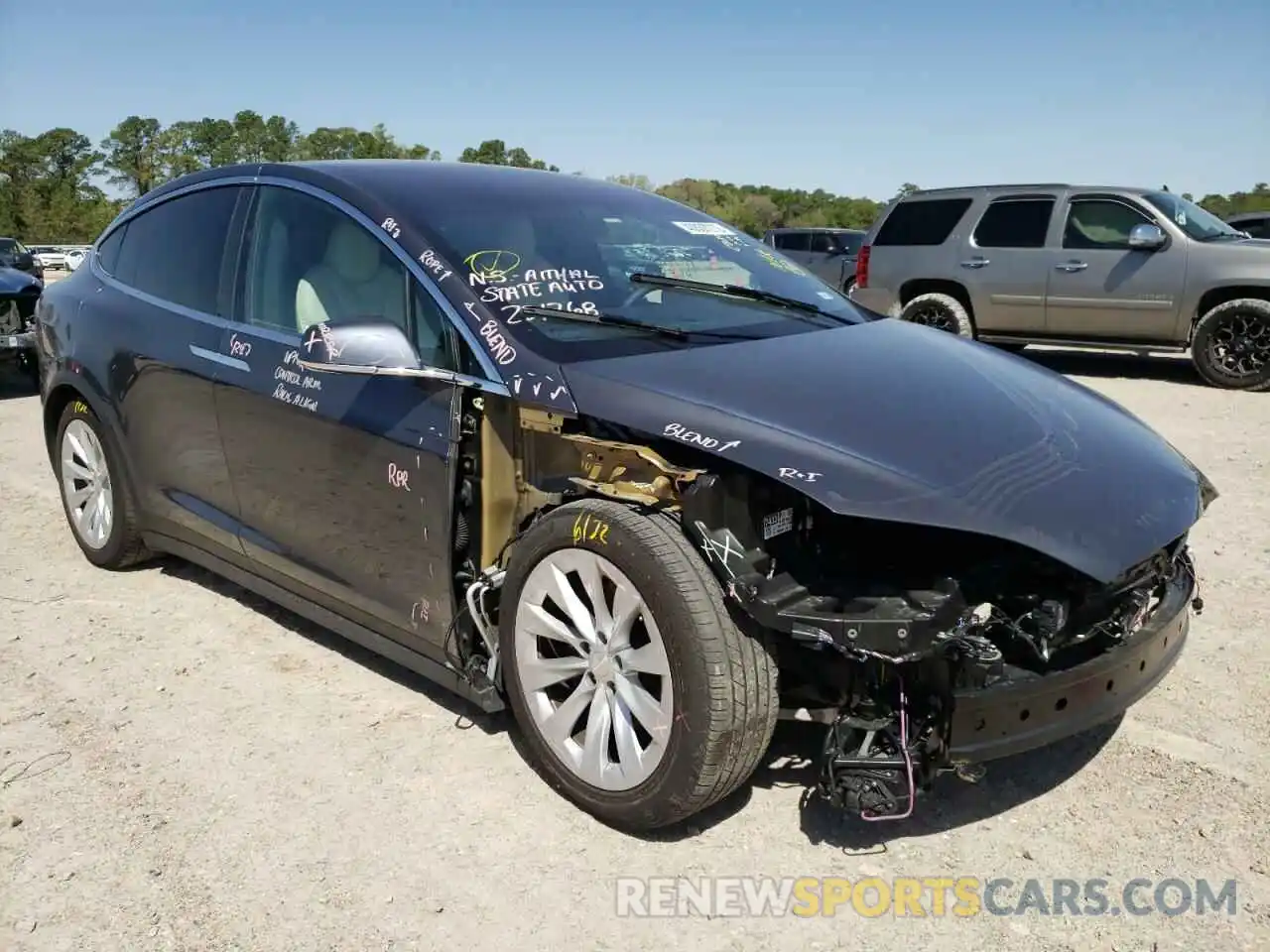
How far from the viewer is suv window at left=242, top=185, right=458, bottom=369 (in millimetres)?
3160

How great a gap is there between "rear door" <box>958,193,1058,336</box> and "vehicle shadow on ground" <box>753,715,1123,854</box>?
8.10m

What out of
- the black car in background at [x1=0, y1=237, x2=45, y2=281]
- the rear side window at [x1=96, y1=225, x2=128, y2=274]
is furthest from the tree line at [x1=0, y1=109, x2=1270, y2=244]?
the rear side window at [x1=96, y1=225, x2=128, y2=274]

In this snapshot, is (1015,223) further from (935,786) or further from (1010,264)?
(935,786)

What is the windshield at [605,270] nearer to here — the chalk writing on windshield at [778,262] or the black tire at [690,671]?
the chalk writing on windshield at [778,262]

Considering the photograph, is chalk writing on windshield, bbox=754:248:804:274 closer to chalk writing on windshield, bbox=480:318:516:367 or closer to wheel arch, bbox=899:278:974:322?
chalk writing on windshield, bbox=480:318:516:367

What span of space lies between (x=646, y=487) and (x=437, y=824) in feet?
3.53

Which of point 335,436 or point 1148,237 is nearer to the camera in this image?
point 335,436

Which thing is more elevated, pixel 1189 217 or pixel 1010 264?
pixel 1189 217

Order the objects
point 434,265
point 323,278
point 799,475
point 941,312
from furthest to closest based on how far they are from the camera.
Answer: point 941,312
point 323,278
point 434,265
point 799,475

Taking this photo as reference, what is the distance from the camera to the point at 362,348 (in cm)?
294

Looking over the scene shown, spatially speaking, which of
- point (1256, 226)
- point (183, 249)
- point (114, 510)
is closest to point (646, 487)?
point (183, 249)

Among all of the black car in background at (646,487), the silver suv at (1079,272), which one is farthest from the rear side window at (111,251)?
the silver suv at (1079,272)

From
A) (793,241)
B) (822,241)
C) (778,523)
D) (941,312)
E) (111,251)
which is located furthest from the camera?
(793,241)

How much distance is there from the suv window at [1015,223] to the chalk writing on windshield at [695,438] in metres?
9.13
